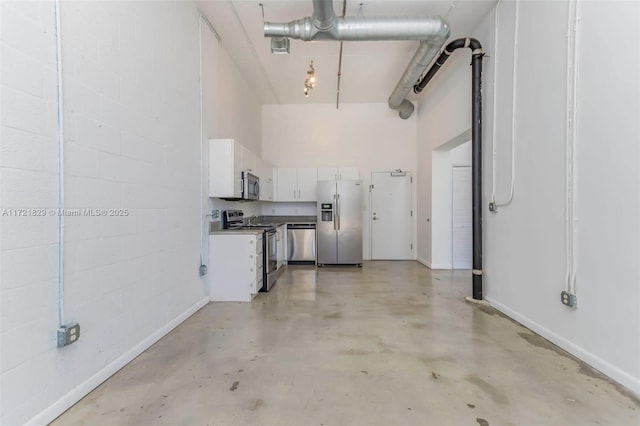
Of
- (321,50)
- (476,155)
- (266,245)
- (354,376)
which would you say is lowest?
(354,376)

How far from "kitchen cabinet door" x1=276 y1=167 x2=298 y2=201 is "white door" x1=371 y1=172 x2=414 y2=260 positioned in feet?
5.69

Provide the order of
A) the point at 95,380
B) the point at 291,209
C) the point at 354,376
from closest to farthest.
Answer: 1. the point at 95,380
2. the point at 354,376
3. the point at 291,209

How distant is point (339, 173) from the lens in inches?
232

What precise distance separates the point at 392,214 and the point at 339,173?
152 cm

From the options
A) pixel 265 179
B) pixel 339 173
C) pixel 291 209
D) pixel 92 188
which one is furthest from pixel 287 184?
pixel 92 188

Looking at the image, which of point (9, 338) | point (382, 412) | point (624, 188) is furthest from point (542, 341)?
point (9, 338)

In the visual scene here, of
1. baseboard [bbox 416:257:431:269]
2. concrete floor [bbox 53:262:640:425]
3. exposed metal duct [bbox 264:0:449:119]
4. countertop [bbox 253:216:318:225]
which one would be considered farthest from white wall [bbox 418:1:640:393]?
countertop [bbox 253:216:318:225]

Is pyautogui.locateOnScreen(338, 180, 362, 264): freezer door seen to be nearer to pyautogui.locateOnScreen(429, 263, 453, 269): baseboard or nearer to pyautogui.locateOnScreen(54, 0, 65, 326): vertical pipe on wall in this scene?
pyautogui.locateOnScreen(429, 263, 453, 269): baseboard

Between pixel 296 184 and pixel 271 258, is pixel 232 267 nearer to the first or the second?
pixel 271 258

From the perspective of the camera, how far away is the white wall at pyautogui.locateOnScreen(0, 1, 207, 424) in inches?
54.8

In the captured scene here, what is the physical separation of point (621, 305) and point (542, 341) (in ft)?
2.56

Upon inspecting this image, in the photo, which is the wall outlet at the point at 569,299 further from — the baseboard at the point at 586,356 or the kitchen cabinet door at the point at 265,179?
the kitchen cabinet door at the point at 265,179

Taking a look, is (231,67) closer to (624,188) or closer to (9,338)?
(9,338)

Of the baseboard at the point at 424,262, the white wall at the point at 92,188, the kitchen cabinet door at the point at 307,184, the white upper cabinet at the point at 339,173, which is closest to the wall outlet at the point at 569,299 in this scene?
the baseboard at the point at 424,262
